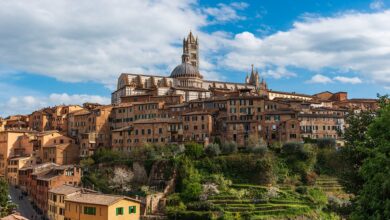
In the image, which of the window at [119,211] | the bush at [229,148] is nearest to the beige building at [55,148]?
the bush at [229,148]

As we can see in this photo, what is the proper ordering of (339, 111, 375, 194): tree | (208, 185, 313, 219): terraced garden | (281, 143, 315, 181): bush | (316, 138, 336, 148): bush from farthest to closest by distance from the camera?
(316, 138, 336, 148): bush
(281, 143, 315, 181): bush
(208, 185, 313, 219): terraced garden
(339, 111, 375, 194): tree

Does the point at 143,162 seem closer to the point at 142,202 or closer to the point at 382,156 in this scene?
the point at 142,202

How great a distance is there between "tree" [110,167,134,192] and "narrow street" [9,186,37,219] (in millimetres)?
11856

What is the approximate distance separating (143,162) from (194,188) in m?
12.8

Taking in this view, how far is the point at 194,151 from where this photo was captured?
225 ft

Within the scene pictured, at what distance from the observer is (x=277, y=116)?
74.4 meters

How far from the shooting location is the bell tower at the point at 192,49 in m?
141

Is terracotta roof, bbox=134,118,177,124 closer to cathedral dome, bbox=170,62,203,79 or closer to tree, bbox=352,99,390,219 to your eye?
cathedral dome, bbox=170,62,203,79

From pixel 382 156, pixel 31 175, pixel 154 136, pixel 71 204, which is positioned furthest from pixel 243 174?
pixel 382 156

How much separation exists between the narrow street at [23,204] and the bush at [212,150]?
84.9 ft

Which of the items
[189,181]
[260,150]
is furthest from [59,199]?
[260,150]

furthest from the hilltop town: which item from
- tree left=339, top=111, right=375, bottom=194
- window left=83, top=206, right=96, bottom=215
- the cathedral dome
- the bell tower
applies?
the bell tower

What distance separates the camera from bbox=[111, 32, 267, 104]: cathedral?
103 m

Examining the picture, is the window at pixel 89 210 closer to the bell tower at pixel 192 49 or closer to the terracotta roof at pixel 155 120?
the terracotta roof at pixel 155 120
